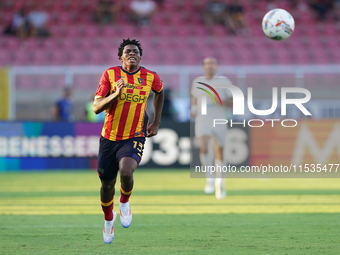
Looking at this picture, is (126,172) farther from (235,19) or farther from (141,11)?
(235,19)

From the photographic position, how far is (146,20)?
21375 millimetres

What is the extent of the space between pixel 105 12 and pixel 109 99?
16.9 m

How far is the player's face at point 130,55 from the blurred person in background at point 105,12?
16.2 metres

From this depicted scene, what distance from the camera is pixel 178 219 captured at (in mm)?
6910

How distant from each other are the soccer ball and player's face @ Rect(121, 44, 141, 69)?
3.35 meters

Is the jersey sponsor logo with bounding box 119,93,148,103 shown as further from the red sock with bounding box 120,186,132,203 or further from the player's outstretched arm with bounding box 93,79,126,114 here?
the red sock with bounding box 120,186,132,203

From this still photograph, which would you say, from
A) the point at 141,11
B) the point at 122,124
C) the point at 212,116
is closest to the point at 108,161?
the point at 122,124

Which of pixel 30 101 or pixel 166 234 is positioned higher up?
pixel 30 101

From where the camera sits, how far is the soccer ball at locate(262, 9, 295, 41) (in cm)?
811

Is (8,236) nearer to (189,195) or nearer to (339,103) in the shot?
(189,195)

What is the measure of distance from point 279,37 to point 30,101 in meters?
8.92

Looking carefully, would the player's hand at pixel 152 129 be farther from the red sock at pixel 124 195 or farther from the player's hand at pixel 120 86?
the player's hand at pixel 120 86

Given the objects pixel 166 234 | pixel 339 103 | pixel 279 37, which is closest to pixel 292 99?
pixel 339 103

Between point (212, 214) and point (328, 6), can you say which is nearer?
point (212, 214)
